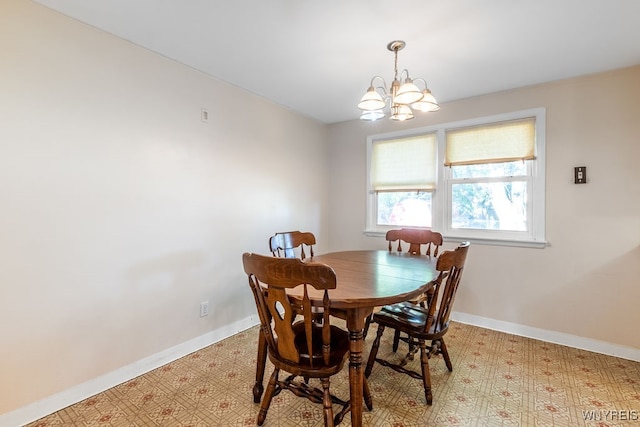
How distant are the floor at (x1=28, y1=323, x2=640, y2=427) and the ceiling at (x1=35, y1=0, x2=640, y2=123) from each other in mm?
2310

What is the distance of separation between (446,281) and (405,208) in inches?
73.2

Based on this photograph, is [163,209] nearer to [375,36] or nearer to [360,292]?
[360,292]

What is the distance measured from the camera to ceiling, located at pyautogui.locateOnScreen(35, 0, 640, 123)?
1707 mm

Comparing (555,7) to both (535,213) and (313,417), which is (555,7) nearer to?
(535,213)

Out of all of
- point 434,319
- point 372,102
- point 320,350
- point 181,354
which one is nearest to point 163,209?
point 181,354

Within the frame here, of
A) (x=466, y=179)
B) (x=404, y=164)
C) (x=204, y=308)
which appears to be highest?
(x=404, y=164)

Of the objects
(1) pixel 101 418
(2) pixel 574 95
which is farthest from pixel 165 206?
(2) pixel 574 95

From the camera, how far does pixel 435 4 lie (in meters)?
1.66

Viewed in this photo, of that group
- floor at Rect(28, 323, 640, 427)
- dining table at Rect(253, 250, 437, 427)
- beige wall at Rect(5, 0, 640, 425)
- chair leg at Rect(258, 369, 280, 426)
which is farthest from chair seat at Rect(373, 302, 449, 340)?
beige wall at Rect(5, 0, 640, 425)

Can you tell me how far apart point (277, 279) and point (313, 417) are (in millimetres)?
966

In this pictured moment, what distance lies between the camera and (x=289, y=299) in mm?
1394

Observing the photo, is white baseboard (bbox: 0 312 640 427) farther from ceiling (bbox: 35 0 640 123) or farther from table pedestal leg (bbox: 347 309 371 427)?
ceiling (bbox: 35 0 640 123)

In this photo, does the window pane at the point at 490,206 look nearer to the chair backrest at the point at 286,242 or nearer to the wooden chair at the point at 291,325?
the chair backrest at the point at 286,242

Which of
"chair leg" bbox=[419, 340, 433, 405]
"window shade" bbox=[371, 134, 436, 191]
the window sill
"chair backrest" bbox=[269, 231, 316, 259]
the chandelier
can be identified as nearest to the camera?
the chandelier
